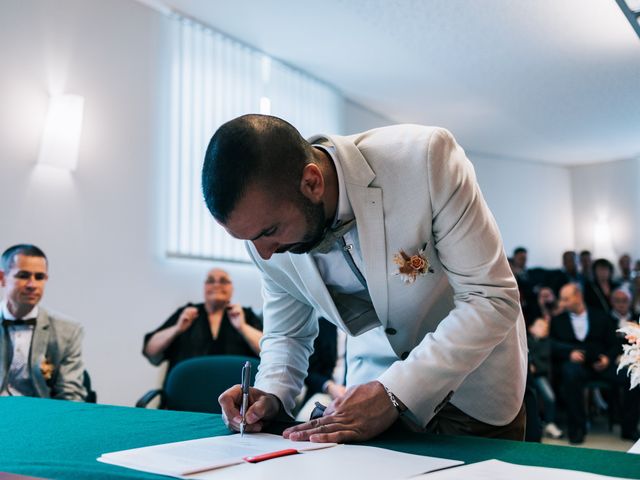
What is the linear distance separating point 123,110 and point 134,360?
73.4 inches

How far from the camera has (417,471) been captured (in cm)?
104

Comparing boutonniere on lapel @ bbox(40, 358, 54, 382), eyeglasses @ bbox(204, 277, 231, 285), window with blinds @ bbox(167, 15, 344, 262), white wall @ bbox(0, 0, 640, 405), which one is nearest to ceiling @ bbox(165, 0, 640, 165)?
window with blinds @ bbox(167, 15, 344, 262)

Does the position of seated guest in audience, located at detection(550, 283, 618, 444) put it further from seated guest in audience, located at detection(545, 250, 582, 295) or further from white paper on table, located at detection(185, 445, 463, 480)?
white paper on table, located at detection(185, 445, 463, 480)

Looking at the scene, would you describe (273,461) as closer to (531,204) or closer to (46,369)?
(46,369)

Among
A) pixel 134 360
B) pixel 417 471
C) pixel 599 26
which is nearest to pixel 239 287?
pixel 134 360

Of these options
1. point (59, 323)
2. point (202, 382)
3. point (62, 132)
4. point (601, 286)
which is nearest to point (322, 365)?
point (202, 382)

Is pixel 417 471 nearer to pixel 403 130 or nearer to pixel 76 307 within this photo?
pixel 403 130

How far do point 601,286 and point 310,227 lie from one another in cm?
787

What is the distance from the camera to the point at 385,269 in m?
1.58

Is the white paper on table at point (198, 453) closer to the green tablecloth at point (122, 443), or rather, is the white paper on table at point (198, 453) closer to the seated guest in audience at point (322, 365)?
the green tablecloth at point (122, 443)

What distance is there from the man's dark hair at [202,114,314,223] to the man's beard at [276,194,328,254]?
0.16 ft

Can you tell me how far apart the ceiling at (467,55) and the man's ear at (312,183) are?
181 inches

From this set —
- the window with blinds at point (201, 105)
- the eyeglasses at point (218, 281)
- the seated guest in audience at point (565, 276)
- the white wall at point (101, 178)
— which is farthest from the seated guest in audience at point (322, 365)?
the seated guest in audience at point (565, 276)

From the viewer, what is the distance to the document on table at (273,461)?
3.42ft
